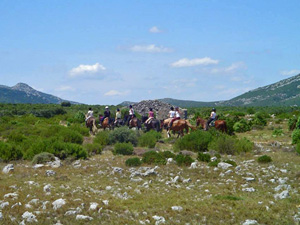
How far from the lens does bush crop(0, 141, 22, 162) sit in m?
16.1

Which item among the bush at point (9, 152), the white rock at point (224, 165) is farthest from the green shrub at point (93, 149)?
the white rock at point (224, 165)

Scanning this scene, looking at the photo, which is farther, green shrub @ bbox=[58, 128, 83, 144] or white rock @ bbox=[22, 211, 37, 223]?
green shrub @ bbox=[58, 128, 83, 144]

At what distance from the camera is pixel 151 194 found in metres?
9.83

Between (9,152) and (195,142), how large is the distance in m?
9.64

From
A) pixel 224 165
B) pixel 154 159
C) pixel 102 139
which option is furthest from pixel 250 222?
pixel 102 139

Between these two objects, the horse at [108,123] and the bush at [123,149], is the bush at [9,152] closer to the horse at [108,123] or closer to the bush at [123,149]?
the bush at [123,149]

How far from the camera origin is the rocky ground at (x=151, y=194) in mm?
7812

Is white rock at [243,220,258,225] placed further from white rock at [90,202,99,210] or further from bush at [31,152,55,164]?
bush at [31,152,55,164]

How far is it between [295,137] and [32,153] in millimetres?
15205

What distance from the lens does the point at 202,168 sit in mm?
13742

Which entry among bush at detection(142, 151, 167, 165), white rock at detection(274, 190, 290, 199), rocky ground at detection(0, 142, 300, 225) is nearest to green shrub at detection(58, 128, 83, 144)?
rocky ground at detection(0, 142, 300, 225)

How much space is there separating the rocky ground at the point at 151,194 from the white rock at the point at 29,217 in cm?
2

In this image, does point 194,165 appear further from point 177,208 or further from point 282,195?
point 177,208

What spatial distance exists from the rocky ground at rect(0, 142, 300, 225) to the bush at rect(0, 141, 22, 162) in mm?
1969
